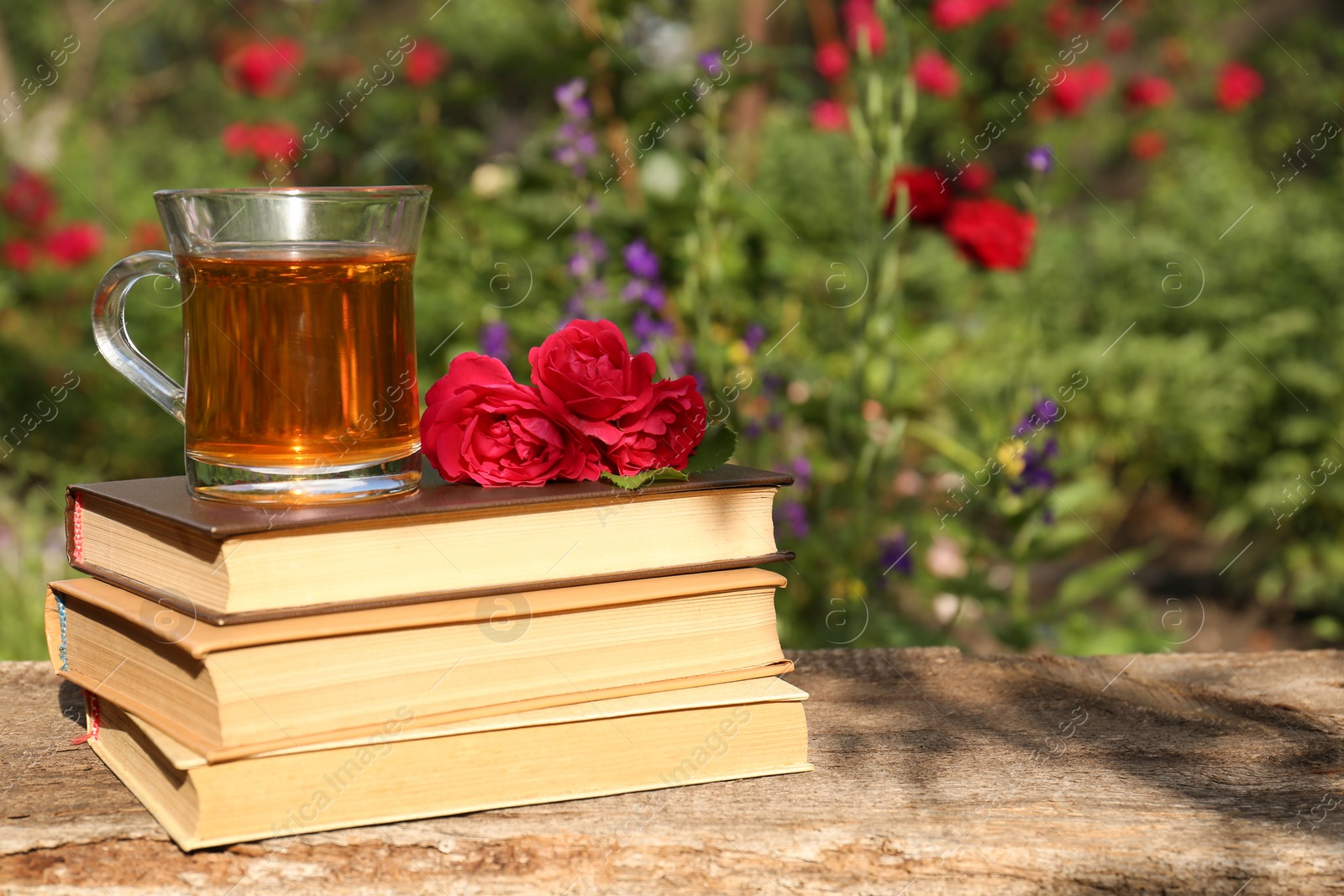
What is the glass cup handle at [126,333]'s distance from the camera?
3.68 feet

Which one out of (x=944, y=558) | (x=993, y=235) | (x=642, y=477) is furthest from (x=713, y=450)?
(x=944, y=558)

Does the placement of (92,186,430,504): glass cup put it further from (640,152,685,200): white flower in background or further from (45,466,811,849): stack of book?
(640,152,685,200): white flower in background

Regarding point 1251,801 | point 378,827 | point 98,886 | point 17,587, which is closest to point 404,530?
point 378,827

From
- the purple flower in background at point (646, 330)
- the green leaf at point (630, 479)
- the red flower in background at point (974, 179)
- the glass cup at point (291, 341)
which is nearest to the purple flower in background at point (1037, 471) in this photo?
the purple flower in background at point (646, 330)

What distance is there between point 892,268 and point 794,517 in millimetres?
561

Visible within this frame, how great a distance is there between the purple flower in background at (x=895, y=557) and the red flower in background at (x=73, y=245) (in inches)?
138

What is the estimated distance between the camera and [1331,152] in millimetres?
5605

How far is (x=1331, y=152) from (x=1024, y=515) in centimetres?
432

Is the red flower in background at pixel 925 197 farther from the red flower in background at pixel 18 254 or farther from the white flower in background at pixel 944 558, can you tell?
the red flower in background at pixel 18 254

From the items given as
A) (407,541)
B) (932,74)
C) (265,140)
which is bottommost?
(407,541)

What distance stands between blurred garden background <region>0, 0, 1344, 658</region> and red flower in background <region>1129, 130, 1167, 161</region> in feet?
0.09

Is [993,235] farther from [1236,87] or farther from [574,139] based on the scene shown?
[1236,87]

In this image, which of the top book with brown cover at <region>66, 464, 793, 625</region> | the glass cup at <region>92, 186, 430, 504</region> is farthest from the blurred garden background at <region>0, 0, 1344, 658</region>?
the glass cup at <region>92, 186, 430, 504</region>

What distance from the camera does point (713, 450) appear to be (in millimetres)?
1157
